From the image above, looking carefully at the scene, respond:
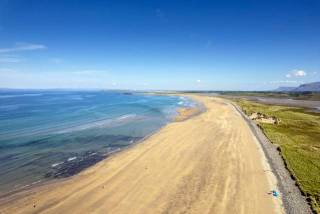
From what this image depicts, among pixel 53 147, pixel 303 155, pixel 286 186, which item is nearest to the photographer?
pixel 286 186

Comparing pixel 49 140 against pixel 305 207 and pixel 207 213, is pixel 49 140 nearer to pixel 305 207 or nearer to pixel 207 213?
pixel 207 213

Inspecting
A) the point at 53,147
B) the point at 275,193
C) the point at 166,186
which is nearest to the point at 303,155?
the point at 275,193

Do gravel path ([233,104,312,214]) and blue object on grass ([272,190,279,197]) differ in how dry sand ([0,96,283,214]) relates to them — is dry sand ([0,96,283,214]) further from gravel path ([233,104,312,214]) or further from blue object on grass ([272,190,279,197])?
gravel path ([233,104,312,214])

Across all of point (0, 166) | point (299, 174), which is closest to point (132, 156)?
point (0, 166)

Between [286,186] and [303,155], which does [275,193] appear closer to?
[286,186]

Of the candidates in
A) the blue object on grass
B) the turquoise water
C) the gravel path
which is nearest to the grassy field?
the gravel path

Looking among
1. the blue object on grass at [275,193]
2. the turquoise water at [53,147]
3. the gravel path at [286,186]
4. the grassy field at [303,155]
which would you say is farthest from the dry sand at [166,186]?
the turquoise water at [53,147]

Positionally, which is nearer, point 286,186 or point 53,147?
point 286,186

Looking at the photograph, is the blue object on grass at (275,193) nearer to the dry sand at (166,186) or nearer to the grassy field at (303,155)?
the dry sand at (166,186)
